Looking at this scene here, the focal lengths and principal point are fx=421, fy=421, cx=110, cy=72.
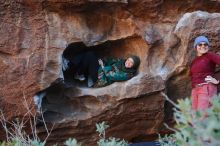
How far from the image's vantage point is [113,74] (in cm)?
452

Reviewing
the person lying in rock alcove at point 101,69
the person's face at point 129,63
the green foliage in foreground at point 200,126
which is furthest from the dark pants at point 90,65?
the green foliage in foreground at point 200,126

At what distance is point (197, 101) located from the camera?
375 cm

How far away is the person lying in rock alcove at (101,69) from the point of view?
452 centimetres

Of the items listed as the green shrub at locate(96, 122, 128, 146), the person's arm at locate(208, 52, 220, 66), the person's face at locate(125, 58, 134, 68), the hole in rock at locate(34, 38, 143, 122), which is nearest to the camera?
the green shrub at locate(96, 122, 128, 146)

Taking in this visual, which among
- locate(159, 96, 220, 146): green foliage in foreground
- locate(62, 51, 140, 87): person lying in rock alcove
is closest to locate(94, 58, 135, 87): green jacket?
locate(62, 51, 140, 87): person lying in rock alcove

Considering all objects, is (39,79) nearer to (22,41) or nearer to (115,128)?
(22,41)

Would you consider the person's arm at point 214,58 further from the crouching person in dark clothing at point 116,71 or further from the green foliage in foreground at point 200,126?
the green foliage in foreground at point 200,126

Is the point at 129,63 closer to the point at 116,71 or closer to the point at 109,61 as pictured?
the point at 116,71

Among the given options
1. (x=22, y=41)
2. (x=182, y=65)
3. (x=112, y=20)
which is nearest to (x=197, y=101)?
(x=182, y=65)

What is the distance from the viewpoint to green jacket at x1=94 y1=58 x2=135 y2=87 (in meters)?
4.51

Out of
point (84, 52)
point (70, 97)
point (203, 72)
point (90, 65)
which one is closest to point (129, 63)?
point (90, 65)

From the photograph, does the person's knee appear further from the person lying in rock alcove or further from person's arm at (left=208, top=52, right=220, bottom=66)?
person's arm at (left=208, top=52, right=220, bottom=66)

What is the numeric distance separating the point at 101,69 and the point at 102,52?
35cm

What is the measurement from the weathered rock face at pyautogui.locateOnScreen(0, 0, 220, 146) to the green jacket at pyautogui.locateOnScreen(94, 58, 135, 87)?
71 mm
